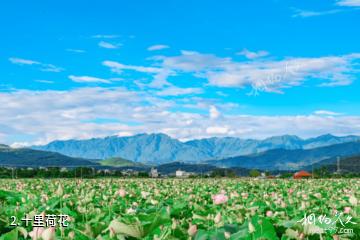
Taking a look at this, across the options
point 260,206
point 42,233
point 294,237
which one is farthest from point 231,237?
point 260,206

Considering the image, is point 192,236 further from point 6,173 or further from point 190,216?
point 6,173

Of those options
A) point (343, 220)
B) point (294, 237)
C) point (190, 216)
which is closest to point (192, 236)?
point (294, 237)

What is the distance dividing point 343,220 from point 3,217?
115 inches

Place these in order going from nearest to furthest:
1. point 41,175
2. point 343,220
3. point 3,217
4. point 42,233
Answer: point 42,233 < point 343,220 < point 3,217 < point 41,175

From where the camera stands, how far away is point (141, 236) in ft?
10.3

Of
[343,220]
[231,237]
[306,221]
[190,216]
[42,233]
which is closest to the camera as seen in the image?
[42,233]

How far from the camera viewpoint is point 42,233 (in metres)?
2.90

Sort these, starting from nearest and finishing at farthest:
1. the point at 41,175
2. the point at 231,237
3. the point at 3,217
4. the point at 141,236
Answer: the point at 141,236, the point at 231,237, the point at 3,217, the point at 41,175

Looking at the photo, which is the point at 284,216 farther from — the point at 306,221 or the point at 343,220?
the point at 306,221

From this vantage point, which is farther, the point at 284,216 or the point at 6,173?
the point at 6,173

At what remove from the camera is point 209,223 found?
4492mm

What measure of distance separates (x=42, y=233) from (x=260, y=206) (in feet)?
13.4

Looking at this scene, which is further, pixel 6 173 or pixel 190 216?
pixel 6 173

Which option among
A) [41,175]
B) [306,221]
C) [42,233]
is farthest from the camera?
[41,175]
